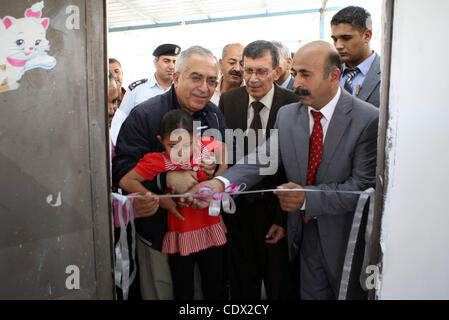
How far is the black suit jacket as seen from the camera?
7.16 feet

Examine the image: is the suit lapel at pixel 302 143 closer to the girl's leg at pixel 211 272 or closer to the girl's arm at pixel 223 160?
the girl's arm at pixel 223 160

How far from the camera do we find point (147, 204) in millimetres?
1754

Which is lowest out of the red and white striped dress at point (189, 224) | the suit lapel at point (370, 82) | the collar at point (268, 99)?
the red and white striped dress at point (189, 224)

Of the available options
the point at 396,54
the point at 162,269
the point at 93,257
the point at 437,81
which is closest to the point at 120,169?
the point at 93,257

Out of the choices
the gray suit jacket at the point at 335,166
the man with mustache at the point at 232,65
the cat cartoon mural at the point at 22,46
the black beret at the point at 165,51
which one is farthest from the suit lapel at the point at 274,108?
the black beret at the point at 165,51

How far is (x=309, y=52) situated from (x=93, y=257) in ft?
5.46

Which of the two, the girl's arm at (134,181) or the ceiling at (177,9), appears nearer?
the girl's arm at (134,181)

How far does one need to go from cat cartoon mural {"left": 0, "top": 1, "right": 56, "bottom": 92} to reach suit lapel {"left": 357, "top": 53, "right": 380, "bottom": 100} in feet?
6.82

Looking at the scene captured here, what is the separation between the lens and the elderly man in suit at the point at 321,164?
176cm

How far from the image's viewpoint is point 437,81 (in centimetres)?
141

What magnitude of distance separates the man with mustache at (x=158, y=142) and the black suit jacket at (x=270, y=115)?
0.38 meters

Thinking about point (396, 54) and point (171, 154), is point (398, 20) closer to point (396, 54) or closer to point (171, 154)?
point (396, 54)

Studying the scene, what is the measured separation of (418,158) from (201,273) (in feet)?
4.48

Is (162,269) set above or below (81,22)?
below
